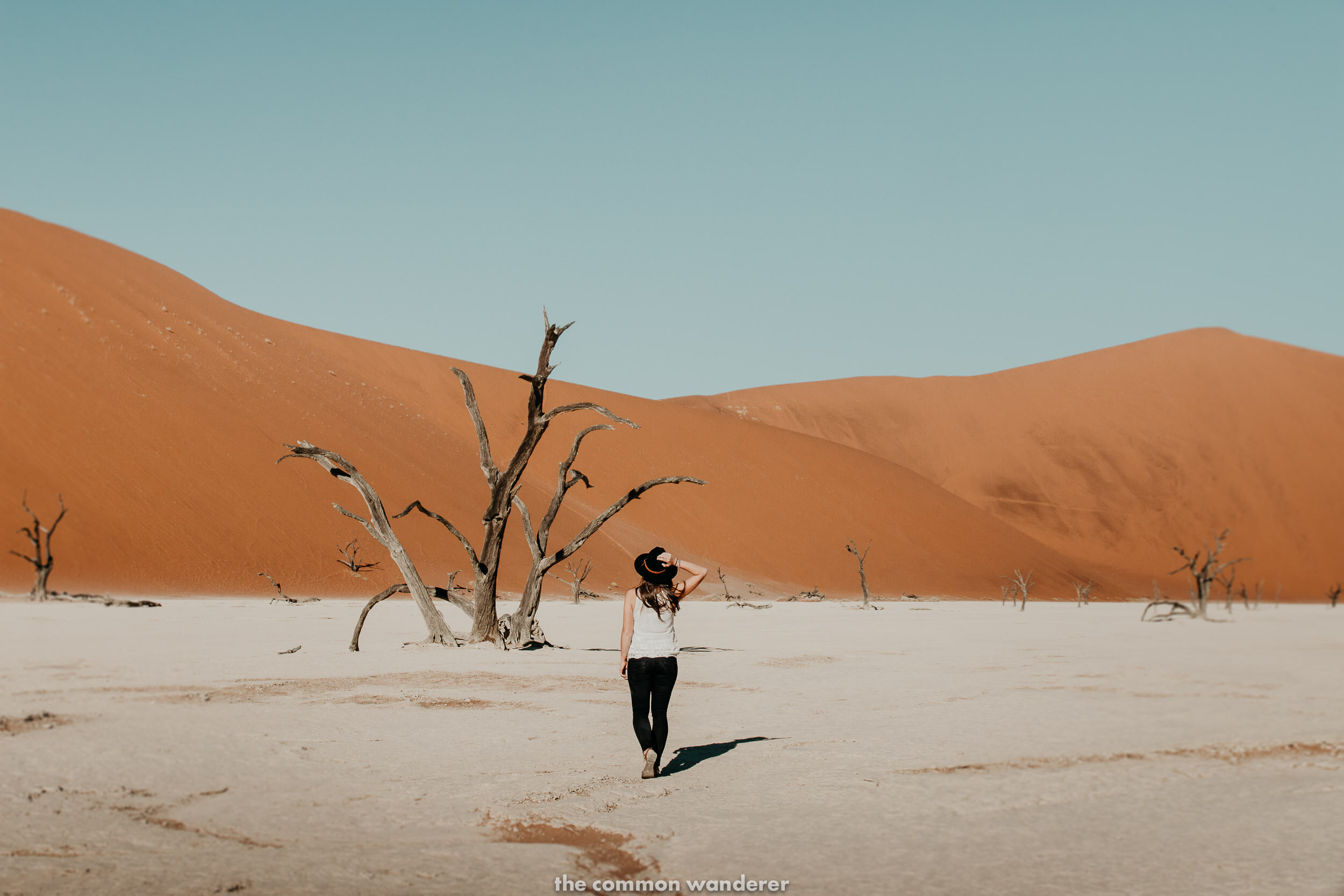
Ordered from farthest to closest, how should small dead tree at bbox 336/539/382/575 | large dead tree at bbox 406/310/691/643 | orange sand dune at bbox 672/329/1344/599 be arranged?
orange sand dune at bbox 672/329/1344/599
small dead tree at bbox 336/539/382/575
large dead tree at bbox 406/310/691/643

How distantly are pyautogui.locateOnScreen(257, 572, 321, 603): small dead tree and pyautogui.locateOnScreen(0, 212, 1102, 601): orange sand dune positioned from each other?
0.58 metres

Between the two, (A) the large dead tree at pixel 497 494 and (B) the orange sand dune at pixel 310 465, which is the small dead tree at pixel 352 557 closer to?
(B) the orange sand dune at pixel 310 465

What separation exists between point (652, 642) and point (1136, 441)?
8648cm

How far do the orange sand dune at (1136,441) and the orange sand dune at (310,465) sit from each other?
1048 centimetres

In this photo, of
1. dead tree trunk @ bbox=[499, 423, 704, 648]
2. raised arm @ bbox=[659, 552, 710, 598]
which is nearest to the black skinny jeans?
raised arm @ bbox=[659, 552, 710, 598]

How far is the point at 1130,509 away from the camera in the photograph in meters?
79.2

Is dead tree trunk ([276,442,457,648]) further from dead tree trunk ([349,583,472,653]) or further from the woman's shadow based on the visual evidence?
the woman's shadow

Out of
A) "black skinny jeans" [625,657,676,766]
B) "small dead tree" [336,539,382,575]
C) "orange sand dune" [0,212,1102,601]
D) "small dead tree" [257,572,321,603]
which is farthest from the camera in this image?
"small dead tree" [336,539,382,575]

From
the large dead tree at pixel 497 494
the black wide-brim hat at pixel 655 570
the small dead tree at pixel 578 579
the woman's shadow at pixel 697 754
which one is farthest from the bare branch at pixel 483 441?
the small dead tree at pixel 578 579

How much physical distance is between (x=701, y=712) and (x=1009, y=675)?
5437 millimetres

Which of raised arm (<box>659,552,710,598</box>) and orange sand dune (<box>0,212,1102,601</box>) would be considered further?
orange sand dune (<box>0,212,1102,601</box>)

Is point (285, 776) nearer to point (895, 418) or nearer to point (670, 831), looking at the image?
point (670, 831)

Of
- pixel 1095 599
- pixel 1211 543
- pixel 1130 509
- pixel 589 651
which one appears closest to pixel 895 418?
pixel 1130 509

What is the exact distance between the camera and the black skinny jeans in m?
6.72
